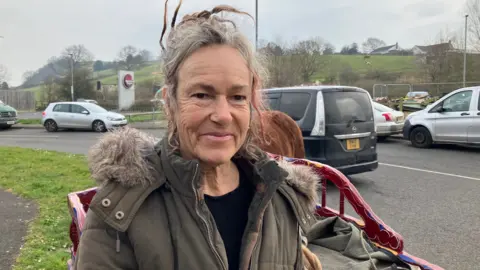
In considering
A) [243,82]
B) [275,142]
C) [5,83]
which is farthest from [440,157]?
[5,83]

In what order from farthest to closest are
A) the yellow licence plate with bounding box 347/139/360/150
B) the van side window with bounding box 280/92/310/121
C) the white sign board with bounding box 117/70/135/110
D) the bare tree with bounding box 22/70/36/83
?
the bare tree with bounding box 22/70/36/83 → the white sign board with bounding box 117/70/135/110 → the van side window with bounding box 280/92/310/121 → the yellow licence plate with bounding box 347/139/360/150

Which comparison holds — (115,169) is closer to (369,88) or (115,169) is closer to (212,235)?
(212,235)

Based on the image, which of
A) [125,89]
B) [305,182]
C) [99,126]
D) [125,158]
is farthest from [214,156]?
[125,89]

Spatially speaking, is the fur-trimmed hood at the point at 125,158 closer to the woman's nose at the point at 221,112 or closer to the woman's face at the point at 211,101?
the woman's face at the point at 211,101

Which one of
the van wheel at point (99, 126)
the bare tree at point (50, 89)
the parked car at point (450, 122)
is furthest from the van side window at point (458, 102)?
the bare tree at point (50, 89)

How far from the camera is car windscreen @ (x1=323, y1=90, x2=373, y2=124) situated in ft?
23.0

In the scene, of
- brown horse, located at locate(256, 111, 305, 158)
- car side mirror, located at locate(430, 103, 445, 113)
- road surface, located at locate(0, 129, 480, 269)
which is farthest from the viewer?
car side mirror, located at locate(430, 103, 445, 113)

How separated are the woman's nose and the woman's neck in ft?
0.71

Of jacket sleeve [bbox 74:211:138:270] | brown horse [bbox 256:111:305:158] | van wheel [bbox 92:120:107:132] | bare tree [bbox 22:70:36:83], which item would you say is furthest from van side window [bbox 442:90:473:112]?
bare tree [bbox 22:70:36:83]

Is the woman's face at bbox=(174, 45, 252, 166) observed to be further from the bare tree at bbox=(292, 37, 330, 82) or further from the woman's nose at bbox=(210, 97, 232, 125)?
the bare tree at bbox=(292, 37, 330, 82)

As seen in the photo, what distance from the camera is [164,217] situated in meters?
1.31

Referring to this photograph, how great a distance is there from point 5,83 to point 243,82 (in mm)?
58966

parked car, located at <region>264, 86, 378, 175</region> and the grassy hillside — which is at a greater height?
the grassy hillside

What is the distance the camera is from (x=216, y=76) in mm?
1408
